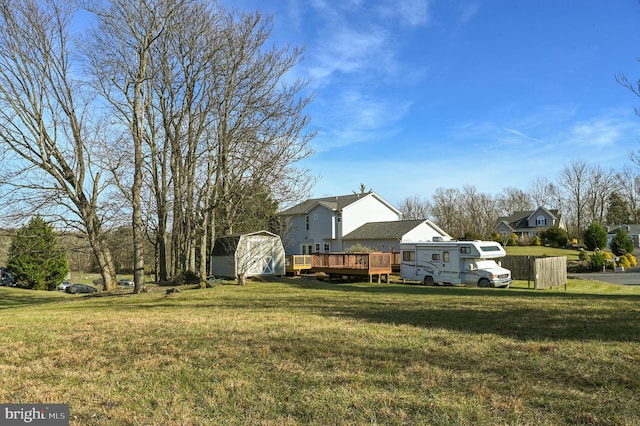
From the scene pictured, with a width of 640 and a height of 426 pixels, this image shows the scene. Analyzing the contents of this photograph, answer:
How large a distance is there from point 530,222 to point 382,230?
148 feet

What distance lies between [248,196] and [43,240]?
31.0 feet

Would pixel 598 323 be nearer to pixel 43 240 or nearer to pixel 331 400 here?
pixel 331 400

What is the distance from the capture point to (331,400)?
15.3 feet

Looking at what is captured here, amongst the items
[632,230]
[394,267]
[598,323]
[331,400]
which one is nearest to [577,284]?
[394,267]

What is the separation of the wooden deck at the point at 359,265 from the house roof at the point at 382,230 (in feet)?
35.4

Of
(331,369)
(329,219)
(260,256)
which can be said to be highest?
(329,219)

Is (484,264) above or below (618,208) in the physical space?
below

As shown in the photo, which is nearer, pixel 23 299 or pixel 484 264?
pixel 484 264

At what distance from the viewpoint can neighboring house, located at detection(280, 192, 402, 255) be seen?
4125cm

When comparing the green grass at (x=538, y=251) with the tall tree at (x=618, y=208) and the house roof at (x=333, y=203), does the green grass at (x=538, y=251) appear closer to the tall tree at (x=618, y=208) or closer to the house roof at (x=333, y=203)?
the house roof at (x=333, y=203)

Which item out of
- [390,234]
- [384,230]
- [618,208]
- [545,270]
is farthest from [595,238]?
[545,270]

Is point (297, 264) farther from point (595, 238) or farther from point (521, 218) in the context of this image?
point (521, 218)

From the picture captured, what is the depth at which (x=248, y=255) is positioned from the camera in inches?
1078

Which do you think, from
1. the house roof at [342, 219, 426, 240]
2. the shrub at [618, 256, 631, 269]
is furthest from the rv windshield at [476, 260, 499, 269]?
the shrub at [618, 256, 631, 269]
